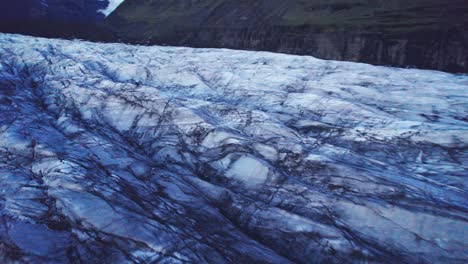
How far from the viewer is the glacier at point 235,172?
4062mm

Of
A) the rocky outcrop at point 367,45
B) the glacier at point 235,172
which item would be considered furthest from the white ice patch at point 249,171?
the rocky outcrop at point 367,45

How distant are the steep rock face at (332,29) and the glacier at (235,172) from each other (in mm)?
3715

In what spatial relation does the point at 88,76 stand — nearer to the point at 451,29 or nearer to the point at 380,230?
the point at 380,230

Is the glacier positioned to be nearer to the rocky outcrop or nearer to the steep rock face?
the rocky outcrop

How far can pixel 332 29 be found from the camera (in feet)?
51.3

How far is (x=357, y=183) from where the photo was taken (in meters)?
5.14

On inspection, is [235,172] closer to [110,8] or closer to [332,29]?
[332,29]

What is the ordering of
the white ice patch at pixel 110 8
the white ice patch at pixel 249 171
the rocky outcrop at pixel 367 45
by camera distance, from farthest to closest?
the white ice patch at pixel 110 8
the rocky outcrop at pixel 367 45
the white ice patch at pixel 249 171

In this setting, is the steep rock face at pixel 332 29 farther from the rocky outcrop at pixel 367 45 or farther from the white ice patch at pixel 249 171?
the white ice patch at pixel 249 171

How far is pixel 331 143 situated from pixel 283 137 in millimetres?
1037

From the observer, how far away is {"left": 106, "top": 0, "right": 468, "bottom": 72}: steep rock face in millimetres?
12961

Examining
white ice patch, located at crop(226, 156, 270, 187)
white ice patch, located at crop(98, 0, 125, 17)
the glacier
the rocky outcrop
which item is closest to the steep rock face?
the rocky outcrop

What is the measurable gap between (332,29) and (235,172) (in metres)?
12.5

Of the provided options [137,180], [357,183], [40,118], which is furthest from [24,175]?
[357,183]
